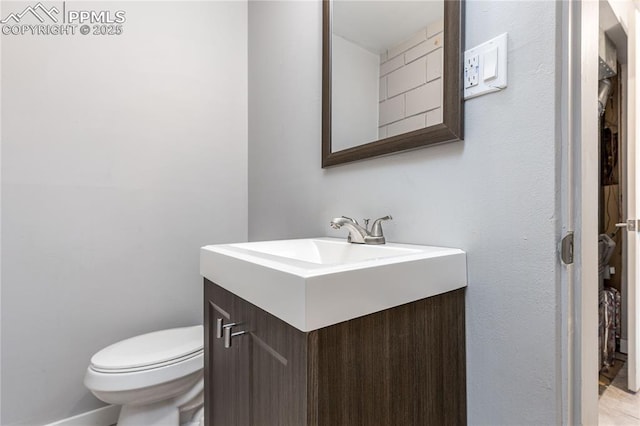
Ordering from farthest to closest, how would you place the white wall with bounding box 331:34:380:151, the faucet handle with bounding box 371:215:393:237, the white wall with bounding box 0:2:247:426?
the white wall with bounding box 0:2:247:426 → the white wall with bounding box 331:34:380:151 → the faucet handle with bounding box 371:215:393:237

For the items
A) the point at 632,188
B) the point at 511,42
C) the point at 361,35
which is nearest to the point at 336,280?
the point at 511,42

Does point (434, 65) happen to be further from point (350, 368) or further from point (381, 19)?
point (350, 368)

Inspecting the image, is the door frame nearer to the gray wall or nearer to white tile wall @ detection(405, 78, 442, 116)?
the gray wall

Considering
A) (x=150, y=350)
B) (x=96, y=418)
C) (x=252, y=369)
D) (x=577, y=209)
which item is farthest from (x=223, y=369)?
(x=96, y=418)

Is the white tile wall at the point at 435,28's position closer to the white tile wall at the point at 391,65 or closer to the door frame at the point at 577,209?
the white tile wall at the point at 391,65

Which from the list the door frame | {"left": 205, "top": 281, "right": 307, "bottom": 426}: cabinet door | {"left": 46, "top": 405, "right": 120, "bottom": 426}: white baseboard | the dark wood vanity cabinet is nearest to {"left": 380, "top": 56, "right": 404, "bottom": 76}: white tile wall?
the door frame

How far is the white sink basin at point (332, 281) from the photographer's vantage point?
0.50 m

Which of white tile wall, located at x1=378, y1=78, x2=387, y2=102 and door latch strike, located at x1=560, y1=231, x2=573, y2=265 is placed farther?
white tile wall, located at x1=378, y1=78, x2=387, y2=102

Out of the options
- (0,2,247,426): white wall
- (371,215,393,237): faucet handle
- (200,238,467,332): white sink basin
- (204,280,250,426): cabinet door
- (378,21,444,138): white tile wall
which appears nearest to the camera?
(200,238,467,332): white sink basin

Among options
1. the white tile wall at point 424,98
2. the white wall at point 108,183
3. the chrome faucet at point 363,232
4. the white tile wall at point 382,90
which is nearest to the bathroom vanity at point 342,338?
the chrome faucet at point 363,232

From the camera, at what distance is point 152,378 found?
3.62 ft

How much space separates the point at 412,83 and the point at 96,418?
1856 mm

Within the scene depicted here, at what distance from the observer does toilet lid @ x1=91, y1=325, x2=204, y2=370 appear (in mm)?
1111

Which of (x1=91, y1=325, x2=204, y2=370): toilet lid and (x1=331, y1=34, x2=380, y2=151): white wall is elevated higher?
(x1=331, y1=34, x2=380, y2=151): white wall
